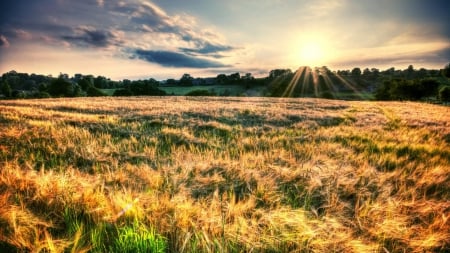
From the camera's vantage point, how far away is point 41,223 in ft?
5.91

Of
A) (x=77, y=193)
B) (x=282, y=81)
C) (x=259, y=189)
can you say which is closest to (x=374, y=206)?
(x=259, y=189)

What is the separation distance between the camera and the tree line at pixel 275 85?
80.6 metres

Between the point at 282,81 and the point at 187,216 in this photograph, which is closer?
the point at 187,216

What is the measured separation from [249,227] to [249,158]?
244 centimetres

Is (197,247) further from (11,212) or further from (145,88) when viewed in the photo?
(145,88)

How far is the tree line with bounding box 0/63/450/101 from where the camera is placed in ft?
264

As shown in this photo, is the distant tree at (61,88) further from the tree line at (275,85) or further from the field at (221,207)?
the field at (221,207)

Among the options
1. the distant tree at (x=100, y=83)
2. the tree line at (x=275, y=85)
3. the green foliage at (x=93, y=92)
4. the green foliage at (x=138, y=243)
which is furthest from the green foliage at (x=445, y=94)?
the distant tree at (x=100, y=83)

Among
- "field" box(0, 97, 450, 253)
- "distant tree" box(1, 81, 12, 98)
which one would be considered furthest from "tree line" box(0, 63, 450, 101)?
"field" box(0, 97, 450, 253)

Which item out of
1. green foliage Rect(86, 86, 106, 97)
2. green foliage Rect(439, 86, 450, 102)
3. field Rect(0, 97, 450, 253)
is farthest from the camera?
green foliage Rect(86, 86, 106, 97)

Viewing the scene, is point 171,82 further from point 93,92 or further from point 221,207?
point 221,207

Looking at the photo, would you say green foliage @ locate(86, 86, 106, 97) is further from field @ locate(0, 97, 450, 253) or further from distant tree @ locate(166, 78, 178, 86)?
field @ locate(0, 97, 450, 253)

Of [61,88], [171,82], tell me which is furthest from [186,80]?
[61,88]

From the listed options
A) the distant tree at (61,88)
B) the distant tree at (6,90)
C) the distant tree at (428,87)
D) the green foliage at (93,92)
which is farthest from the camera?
the green foliage at (93,92)
